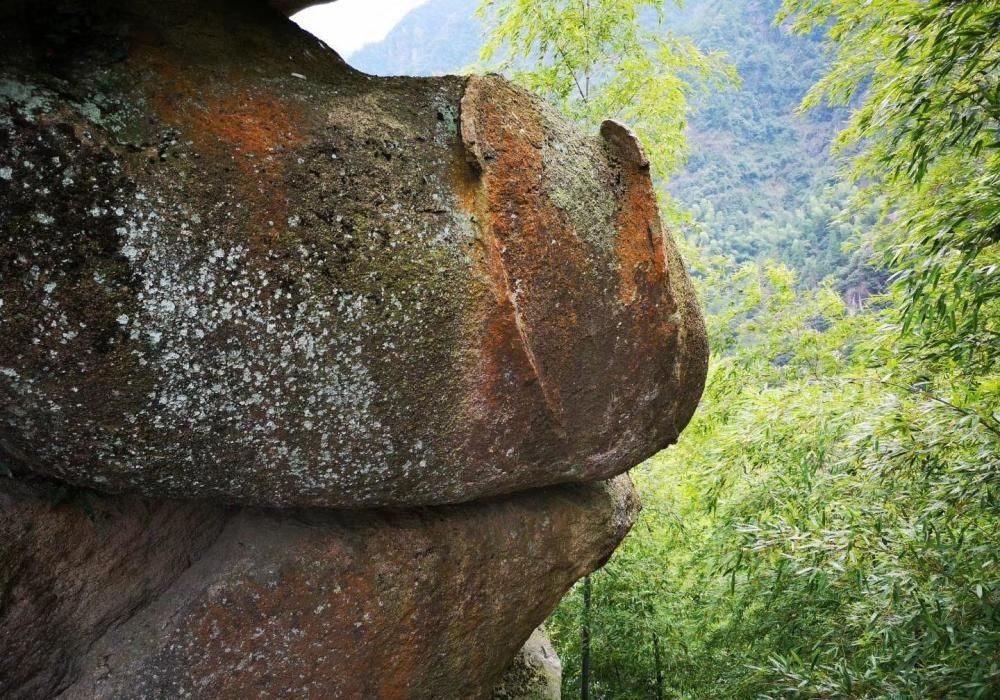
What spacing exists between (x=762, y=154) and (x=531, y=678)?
1456 inches

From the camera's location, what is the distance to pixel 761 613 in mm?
4891

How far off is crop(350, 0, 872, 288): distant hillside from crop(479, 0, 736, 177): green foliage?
17508 millimetres

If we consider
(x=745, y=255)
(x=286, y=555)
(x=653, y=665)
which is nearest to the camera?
(x=286, y=555)

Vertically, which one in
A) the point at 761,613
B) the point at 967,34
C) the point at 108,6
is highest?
the point at 967,34

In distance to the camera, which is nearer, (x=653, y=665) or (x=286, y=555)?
(x=286, y=555)

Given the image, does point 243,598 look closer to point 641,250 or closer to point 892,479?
point 641,250

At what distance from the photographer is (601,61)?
7223 mm

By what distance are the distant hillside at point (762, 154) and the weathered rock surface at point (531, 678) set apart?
2092 cm

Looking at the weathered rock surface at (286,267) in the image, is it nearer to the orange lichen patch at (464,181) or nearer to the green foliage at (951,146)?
the orange lichen patch at (464,181)

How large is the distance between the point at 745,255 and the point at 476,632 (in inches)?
1050

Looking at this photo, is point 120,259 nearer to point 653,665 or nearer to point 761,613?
point 761,613

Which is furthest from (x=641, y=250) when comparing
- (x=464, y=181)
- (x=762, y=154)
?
(x=762, y=154)

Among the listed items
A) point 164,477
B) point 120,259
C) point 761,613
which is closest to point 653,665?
point 761,613

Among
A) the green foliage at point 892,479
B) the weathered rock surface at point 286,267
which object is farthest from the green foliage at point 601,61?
the weathered rock surface at point 286,267
